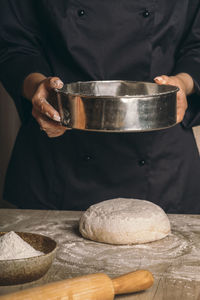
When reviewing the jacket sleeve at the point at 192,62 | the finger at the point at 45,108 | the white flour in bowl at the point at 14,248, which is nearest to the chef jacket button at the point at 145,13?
the jacket sleeve at the point at 192,62

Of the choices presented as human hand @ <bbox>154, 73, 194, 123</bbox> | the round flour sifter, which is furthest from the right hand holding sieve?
human hand @ <bbox>154, 73, 194, 123</bbox>

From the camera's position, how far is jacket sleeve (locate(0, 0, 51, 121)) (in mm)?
1747

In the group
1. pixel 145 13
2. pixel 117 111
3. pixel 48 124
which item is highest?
pixel 145 13

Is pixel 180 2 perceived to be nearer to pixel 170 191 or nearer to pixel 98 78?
pixel 98 78

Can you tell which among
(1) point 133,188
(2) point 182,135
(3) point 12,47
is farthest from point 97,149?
(3) point 12,47

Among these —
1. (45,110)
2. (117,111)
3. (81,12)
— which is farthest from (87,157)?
(117,111)

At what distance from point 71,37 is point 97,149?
1.15ft

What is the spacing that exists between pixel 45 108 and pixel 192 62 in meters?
0.53

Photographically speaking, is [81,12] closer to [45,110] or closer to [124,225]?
[45,110]

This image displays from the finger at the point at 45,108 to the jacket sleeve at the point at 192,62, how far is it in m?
0.47

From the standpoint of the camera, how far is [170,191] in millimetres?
1782

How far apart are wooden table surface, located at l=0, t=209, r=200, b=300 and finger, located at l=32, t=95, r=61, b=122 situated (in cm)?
31

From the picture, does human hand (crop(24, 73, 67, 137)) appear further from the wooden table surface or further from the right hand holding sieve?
the wooden table surface

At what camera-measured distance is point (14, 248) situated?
3.80 feet
